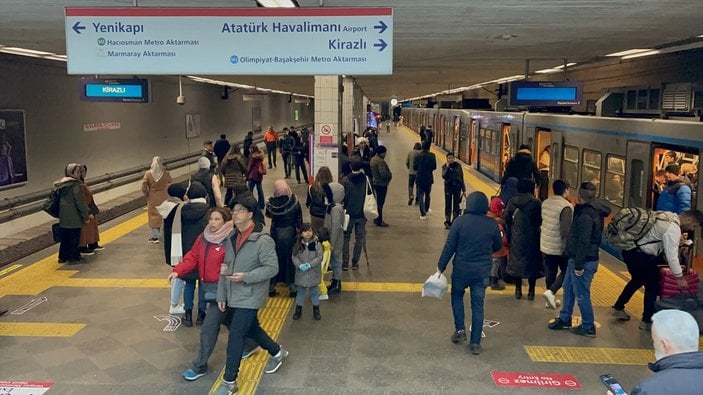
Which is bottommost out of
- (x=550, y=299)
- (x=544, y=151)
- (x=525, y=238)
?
(x=550, y=299)

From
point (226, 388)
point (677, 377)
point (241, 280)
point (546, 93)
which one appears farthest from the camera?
point (546, 93)

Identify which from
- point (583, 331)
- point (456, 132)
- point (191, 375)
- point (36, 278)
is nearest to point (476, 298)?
point (583, 331)

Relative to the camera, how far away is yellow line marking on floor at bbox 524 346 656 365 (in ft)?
17.7

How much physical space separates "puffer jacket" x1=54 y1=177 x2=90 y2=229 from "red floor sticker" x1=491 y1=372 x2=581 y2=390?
5.96 m

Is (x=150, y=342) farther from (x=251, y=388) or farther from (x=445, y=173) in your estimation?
(x=445, y=173)

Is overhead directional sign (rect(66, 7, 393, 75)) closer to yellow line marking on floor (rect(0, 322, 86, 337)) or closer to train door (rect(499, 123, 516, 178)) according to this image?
yellow line marking on floor (rect(0, 322, 86, 337))

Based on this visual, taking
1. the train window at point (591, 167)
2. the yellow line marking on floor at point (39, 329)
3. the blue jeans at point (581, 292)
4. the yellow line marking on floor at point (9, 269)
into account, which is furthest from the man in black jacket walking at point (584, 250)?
the yellow line marking on floor at point (9, 269)

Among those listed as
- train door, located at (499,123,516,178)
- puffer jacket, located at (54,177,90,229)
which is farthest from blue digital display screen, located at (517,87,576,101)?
puffer jacket, located at (54,177,90,229)

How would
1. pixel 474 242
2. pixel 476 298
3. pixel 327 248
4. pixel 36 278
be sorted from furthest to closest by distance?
pixel 36 278, pixel 327 248, pixel 476 298, pixel 474 242

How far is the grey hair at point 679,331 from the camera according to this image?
8.38ft

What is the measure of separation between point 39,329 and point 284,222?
8.85 feet

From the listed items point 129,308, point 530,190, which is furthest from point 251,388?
point 530,190

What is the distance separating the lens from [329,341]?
581 centimetres

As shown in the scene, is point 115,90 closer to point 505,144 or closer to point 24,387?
point 24,387
